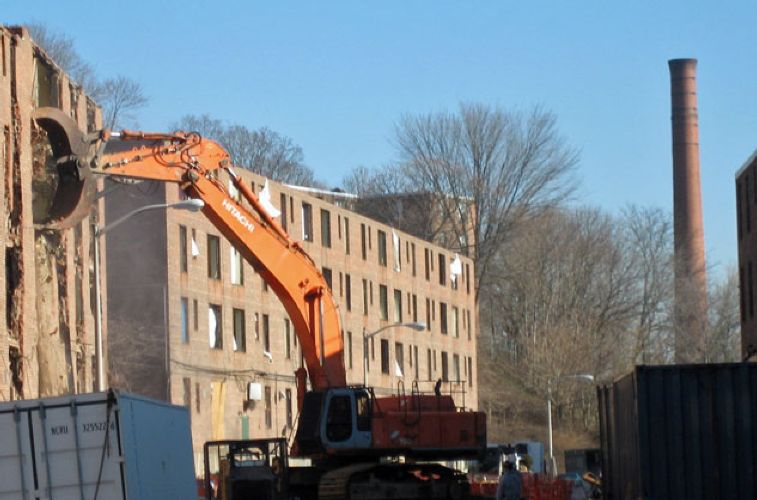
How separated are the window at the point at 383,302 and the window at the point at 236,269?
1543 centimetres

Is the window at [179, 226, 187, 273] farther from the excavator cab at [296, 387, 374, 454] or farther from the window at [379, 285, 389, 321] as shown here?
the excavator cab at [296, 387, 374, 454]

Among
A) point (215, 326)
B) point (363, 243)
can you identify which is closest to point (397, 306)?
point (363, 243)

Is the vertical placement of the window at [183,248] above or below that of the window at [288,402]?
above

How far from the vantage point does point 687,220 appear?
92375 millimetres

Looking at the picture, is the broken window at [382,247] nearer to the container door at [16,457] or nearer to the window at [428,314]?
the window at [428,314]

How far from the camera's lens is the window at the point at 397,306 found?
78875 millimetres

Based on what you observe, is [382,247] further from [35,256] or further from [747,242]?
[35,256]

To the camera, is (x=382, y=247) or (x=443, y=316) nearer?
(x=382, y=247)

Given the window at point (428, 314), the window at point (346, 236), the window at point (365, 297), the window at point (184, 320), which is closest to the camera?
the window at point (184, 320)

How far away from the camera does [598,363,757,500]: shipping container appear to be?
20.8m

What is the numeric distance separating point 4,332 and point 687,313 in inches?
2685

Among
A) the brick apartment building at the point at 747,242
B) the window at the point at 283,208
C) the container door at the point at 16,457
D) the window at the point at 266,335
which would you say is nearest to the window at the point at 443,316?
the window at the point at 283,208

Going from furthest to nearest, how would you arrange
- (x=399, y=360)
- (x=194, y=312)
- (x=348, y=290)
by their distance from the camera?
(x=399, y=360), (x=348, y=290), (x=194, y=312)

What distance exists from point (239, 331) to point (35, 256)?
87.5 ft
